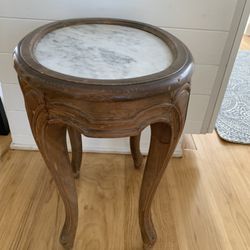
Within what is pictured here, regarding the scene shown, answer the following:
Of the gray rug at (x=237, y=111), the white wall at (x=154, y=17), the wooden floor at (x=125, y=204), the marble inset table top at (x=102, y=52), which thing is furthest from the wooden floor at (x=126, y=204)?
the marble inset table top at (x=102, y=52)

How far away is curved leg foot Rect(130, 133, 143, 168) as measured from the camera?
3.45ft

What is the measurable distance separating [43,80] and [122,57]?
0.63 feet

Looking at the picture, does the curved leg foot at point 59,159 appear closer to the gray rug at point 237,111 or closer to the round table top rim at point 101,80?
the round table top rim at point 101,80

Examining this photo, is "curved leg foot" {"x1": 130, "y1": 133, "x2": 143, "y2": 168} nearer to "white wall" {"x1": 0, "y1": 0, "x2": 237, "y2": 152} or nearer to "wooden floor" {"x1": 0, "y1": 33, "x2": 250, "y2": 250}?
"wooden floor" {"x1": 0, "y1": 33, "x2": 250, "y2": 250}

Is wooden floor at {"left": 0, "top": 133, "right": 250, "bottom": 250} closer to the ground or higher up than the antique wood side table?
closer to the ground

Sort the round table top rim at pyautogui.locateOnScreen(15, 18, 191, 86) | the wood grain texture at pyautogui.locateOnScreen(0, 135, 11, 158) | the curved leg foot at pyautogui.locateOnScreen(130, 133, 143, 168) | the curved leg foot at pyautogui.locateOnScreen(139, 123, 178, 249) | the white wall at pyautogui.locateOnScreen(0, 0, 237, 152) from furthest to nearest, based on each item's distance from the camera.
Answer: the wood grain texture at pyautogui.locateOnScreen(0, 135, 11, 158)
the curved leg foot at pyautogui.locateOnScreen(130, 133, 143, 168)
the white wall at pyautogui.locateOnScreen(0, 0, 237, 152)
the curved leg foot at pyautogui.locateOnScreen(139, 123, 178, 249)
the round table top rim at pyautogui.locateOnScreen(15, 18, 191, 86)

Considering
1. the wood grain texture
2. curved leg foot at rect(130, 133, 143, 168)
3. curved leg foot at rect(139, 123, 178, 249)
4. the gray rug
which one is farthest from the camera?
the gray rug

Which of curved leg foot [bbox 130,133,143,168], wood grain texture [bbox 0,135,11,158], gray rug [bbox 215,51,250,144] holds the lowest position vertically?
gray rug [bbox 215,51,250,144]

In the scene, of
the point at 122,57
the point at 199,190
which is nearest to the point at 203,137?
the point at 199,190

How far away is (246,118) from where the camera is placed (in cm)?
154

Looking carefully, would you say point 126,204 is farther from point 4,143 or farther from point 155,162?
point 4,143

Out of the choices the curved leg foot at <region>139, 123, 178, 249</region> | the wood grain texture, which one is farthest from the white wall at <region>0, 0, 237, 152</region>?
the curved leg foot at <region>139, 123, 178, 249</region>

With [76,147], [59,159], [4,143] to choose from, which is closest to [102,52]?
[59,159]

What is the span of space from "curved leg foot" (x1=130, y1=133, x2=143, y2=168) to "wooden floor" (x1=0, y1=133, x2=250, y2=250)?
0.04 meters
